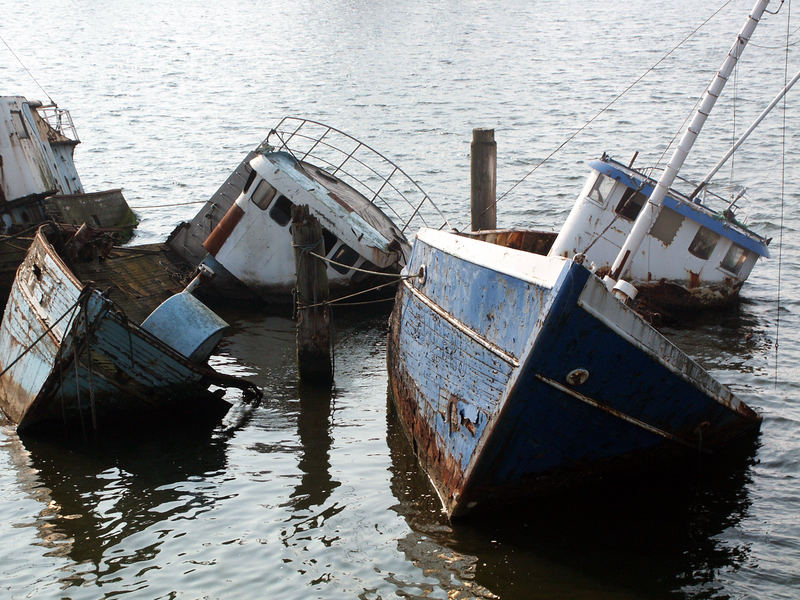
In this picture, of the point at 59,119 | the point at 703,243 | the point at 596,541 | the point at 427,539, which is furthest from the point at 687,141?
the point at 59,119

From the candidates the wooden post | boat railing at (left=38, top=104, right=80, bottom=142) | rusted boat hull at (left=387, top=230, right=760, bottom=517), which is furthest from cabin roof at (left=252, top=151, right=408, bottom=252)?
boat railing at (left=38, top=104, right=80, bottom=142)

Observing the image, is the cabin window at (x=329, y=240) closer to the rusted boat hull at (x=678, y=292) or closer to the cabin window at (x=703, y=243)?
the rusted boat hull at (x=678, y=292)

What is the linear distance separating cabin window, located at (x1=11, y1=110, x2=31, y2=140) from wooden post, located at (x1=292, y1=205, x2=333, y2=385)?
9.00 metres

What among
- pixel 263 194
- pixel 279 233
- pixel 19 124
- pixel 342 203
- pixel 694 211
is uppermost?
pixel 19 124

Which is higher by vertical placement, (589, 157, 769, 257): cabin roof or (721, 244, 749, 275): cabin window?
(589, 157, 769, 257): cabin roof

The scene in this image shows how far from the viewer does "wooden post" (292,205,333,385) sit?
41.9 feet

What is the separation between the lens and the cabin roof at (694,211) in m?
16.4

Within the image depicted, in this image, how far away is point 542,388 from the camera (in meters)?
8.31

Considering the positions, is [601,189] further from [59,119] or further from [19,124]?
[59,119]

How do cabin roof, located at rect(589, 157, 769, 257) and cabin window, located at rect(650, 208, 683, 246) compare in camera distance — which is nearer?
cabin roof, located at rect(589, 157, 769, 257)

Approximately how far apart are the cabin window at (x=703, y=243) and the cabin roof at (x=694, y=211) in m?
0.16

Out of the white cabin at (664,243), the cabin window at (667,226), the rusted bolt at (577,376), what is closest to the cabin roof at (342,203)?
the white cabin at (664,243)

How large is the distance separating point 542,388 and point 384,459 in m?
3.28

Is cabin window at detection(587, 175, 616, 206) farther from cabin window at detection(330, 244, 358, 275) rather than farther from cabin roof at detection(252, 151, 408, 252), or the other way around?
cabin window at detection(330, 244, 358, 275)
